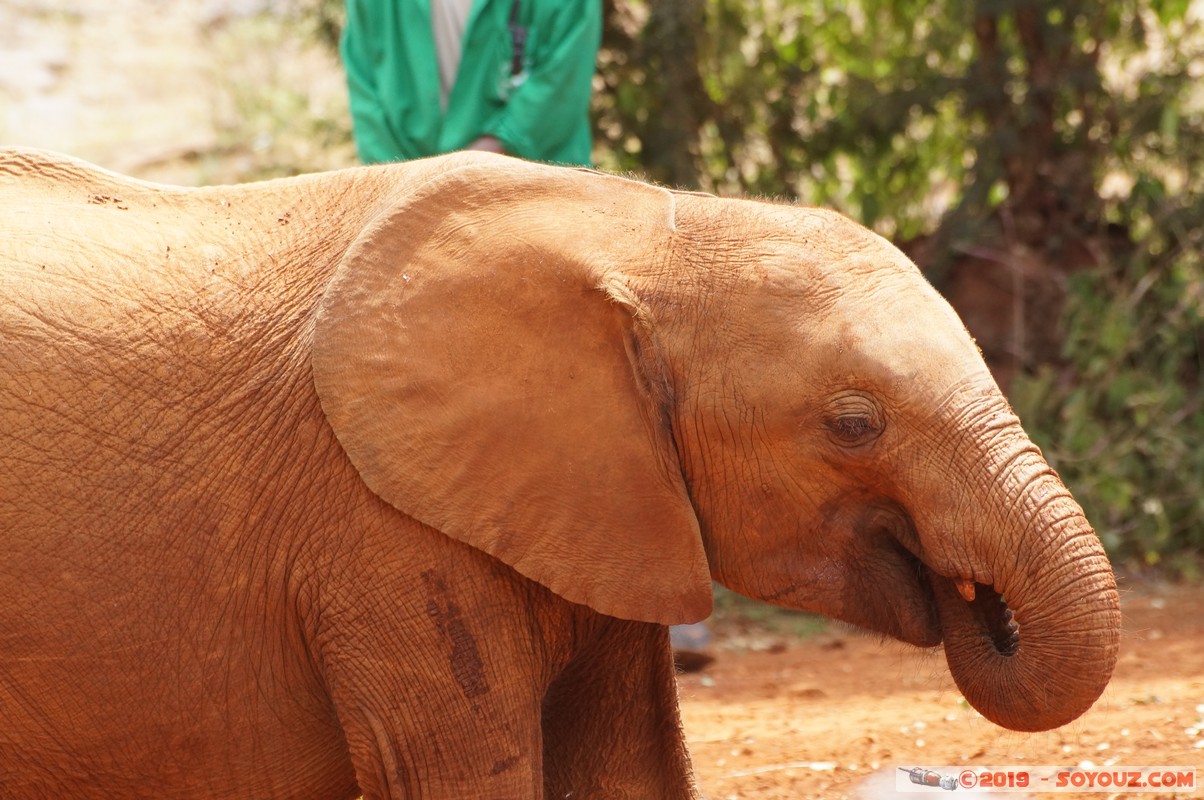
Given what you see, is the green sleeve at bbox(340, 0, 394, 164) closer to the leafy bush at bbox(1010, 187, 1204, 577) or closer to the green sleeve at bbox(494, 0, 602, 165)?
the green sleeve at bbox(494, 0, 602, 165)

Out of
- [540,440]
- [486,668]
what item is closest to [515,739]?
[486,668]

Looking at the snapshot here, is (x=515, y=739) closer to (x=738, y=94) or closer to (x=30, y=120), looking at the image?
(x=738, y=94)

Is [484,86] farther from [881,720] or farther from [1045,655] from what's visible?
[1045,655]

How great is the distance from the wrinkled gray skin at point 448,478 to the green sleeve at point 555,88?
8.38 ft

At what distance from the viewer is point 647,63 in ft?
28.1

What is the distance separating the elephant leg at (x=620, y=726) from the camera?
12.3 feet

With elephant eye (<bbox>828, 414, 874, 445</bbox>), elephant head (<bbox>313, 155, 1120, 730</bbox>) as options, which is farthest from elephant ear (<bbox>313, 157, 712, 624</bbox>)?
elephant eye (<bbox>828, 414, 874, 445</bbox>)

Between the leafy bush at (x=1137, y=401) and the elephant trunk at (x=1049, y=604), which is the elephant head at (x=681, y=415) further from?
the leafy bush at (x=1137, y=401)

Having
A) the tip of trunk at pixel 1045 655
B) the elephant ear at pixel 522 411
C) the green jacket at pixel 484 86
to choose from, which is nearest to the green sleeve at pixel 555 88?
the green jacket at pixel 484 86

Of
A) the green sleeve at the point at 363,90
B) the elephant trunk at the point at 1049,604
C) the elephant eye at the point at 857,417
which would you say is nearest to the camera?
the elephant trunk at the point at 1049,604

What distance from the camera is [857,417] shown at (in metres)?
3.16

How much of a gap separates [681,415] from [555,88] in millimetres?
2895

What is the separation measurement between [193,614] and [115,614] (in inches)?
5.9

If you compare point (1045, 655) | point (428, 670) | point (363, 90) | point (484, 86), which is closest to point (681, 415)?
point (428, 670)
